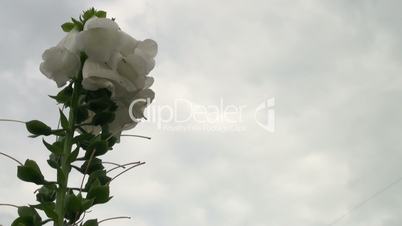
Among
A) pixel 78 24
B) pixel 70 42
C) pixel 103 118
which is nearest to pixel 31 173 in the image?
pixel 103 118

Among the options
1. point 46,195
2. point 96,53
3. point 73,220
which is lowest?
point 73,220

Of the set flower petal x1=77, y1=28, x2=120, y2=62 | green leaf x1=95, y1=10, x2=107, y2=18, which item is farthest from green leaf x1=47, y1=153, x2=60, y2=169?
green leaf x1=95, y1=10, x2=107, y2=18

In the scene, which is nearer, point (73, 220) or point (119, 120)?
point (73, 220)

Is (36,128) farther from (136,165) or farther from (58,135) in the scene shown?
(136,165)

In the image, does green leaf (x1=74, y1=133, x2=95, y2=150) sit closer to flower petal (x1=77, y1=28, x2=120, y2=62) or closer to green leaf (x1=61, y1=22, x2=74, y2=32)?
flower petal (x1=77, y1=28, x2=120, y2=62)

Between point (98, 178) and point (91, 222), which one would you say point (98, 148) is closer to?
point (98, 178)

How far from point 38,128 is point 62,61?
0.36 metres

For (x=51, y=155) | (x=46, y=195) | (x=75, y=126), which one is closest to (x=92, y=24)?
(x=75, y=126)

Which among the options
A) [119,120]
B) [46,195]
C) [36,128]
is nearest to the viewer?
[46,195]

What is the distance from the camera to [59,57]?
7.89ft

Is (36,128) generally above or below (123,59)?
below

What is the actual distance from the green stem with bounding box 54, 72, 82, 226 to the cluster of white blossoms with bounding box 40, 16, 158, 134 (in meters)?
0.10

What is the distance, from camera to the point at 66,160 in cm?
222

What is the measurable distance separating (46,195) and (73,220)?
0.76ft
